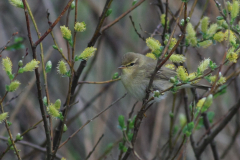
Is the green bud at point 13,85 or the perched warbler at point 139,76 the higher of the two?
the green bud at point 13,85

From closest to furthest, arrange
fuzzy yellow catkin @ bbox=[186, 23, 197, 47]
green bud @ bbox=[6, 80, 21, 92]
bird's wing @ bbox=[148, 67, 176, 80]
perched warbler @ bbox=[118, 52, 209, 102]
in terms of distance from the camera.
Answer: green bud @ bbox=[6, 80, 21, 92]
fuzzy yellow catkin @ bbox=[186, 23, 197, 47]
perched warbler @ bbox=[118, 52, 209, 102]
bird's wing @ bbox=[148, 67, 176, 80]

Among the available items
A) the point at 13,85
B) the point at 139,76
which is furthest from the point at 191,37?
the point at 13,85

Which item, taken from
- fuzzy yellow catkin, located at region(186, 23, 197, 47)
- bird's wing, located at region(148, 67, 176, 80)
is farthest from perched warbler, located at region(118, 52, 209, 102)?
fuzzy yellow catkin, located at region(186, 23, 197, 47)

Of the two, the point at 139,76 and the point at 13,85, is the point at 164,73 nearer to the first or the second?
the point at 139,76

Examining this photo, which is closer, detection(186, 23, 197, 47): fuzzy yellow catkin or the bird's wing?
detection(186, 23, 197, 47): fuzzy yellow catkin

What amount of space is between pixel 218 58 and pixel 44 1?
122 inches

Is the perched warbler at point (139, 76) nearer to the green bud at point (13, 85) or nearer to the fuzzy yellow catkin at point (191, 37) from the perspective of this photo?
the fuzzy yellow catkin at point (191, 37)

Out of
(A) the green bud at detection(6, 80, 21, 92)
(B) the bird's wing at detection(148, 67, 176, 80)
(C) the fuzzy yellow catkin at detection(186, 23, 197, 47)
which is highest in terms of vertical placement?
(A) the green bud at detection(6, 80, 21, 92)

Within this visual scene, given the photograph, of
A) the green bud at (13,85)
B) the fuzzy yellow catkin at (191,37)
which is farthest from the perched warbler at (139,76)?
the green bud at (13,85)

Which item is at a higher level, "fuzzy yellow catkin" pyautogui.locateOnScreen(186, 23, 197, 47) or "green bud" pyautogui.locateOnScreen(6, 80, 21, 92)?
"green bud" pyautogui.locateOnScreen(6, 80, 21, 92)

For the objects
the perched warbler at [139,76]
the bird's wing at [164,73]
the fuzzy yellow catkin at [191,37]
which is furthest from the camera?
the bird's wing at [164,73]

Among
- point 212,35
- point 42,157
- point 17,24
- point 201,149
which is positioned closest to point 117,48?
point 17,24

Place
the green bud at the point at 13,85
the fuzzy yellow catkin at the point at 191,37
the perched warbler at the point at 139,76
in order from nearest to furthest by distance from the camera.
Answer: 1. the green bud at the point at 13,85
2. the fuzzy yellow catkin at the point at 191,37
3. the perched warbler at the point at 139,76

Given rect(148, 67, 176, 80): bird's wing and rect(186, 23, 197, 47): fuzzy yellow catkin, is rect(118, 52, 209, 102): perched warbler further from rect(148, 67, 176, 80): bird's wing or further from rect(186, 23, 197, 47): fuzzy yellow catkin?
rect(186, 23, 197, 47): fuzzy yellow catkin
